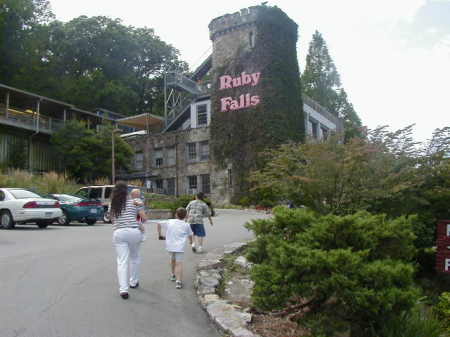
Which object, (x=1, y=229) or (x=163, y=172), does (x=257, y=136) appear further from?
(x=1, y=229)

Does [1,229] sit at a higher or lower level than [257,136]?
lower

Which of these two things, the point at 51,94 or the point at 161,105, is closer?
the point at 51,94

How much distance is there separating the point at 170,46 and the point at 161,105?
8821 millimetres

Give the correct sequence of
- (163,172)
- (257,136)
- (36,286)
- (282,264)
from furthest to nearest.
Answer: (163,172) < (257,136) < (36,286) < (282,264)

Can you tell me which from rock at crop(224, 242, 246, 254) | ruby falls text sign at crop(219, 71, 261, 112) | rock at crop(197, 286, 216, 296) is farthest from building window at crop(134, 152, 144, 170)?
rock at crop(197, 286, 216, 296)

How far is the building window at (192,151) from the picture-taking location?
41.3 metres

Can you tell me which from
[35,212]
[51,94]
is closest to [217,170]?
[35,212]

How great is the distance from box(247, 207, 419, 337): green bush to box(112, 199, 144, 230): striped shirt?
8.36 feet

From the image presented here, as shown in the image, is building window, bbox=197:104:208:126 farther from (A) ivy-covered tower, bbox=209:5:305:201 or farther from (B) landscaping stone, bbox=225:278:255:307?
(B) landscaping stone, bbox=225:278:255:307

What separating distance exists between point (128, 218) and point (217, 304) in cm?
205

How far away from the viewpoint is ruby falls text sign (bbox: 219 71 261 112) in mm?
35281

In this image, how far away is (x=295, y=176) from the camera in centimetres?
881

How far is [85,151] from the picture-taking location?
39.2 meters

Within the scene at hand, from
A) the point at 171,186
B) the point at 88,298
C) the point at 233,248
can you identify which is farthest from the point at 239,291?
the point at 171,186
